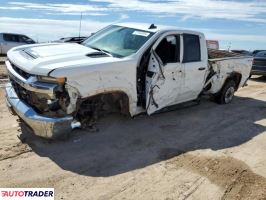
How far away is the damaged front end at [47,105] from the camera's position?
17.9 ft

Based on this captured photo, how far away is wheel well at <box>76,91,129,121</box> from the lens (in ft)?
20.3

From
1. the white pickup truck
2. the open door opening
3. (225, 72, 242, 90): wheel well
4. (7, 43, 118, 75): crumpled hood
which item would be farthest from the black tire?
(7, 43, 118, 75): crumpled hood

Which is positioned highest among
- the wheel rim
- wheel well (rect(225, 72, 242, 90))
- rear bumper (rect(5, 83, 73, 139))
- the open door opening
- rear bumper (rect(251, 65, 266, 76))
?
the open door opening

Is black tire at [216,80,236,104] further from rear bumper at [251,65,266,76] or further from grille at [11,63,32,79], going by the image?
rear bumper at [251,65,266,76]

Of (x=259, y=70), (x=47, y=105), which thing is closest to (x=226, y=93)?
(x=47, y=105)

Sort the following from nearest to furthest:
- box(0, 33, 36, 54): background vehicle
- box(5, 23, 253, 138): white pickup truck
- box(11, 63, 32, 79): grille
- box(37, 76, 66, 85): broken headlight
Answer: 1. box(37, 76, 66, 85): broken headlight
2. box(5, 23, 253, 138): white pickup truck
3. box(11, 63, 32, 79): grille
4. box(0, 33, 36, 54): background vehicle

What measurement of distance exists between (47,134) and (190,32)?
4.00 meters

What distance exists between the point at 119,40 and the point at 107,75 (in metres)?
1.47

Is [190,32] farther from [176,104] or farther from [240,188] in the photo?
[240,188]

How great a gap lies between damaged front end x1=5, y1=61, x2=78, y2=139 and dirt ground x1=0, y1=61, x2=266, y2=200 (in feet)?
1.37

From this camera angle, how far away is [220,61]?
29.8ft

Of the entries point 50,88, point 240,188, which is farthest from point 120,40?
point 240,188

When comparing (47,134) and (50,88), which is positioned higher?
(50,88)

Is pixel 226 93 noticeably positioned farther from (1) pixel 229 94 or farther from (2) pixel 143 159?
(2) pixel 143 159
